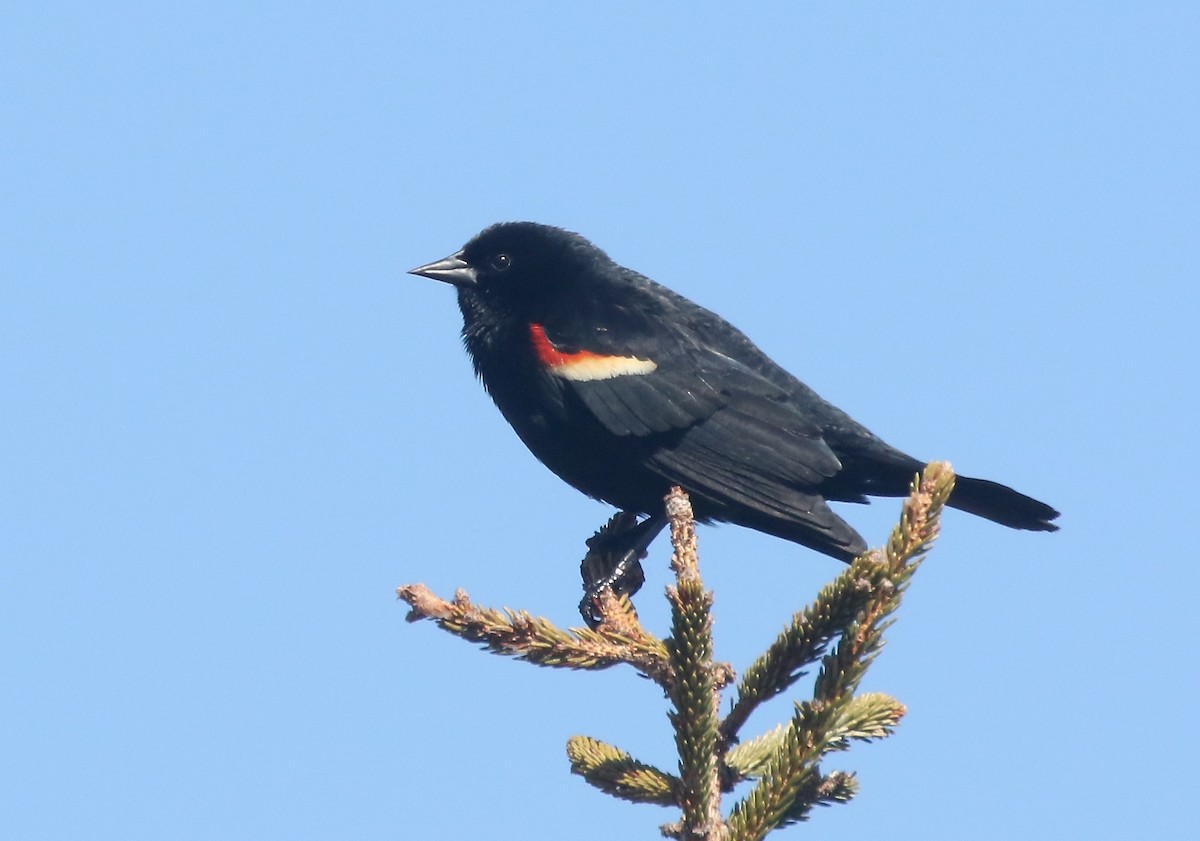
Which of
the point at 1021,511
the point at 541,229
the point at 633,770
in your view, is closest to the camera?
the point at 633,770

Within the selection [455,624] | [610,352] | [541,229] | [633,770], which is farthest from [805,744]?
[541,229]

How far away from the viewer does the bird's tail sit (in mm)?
4289

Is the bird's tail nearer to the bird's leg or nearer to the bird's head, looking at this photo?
the bird's leg

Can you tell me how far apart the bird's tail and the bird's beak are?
2.24 m

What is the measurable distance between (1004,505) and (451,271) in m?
2.48

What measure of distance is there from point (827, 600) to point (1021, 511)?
87.3 inches

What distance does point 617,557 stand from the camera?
14.4 ft

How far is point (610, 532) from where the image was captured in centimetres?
475

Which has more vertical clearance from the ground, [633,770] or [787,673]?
[787,673]

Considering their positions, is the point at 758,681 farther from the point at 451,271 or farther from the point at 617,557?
the point at 451,271

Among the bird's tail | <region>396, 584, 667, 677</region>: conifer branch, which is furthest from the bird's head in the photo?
<region>396, 584, 667, 677</region>: conifer branch

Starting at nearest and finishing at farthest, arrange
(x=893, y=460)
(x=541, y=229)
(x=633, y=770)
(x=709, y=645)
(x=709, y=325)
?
(x=709, y=645), (x=633, y=770), (x=893, y=460), (x=709, y=325), (x=541, y=229)

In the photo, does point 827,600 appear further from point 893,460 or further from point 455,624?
point 893,460

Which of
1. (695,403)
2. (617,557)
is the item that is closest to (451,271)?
(695,403)
